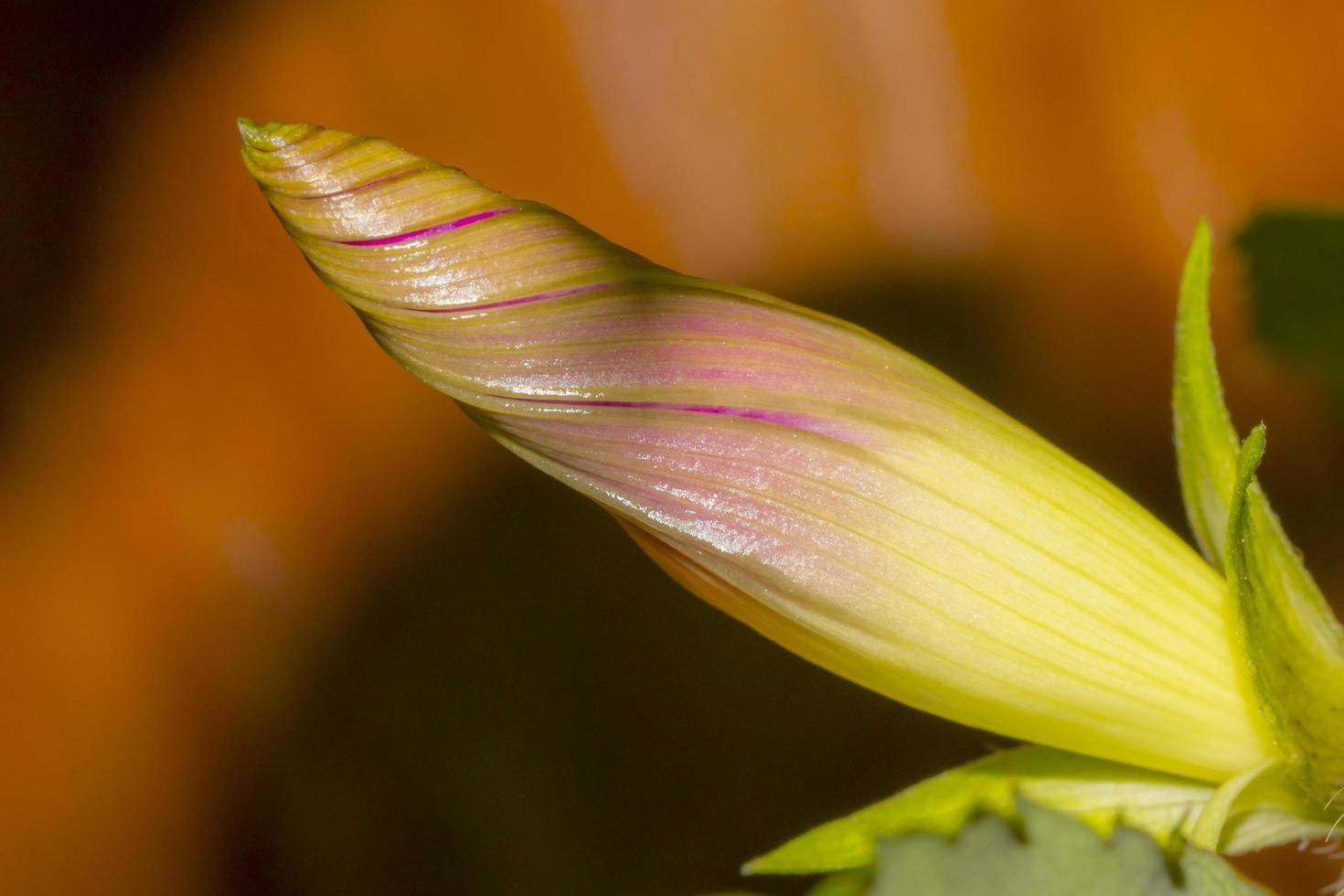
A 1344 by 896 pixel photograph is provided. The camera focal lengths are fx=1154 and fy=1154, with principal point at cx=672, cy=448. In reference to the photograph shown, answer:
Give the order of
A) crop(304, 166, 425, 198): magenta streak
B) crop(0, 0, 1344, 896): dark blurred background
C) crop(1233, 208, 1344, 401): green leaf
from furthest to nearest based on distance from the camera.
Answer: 1. crop(0, 0, 1344, 896): dark blurred background
2. crop(1233, 208, 1344, 401): green leaf
3. crop(304, 166, 425, 198): magenta streak

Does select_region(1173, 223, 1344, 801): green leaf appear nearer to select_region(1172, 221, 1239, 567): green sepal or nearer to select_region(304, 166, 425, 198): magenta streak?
select_region(1172, 221, 1239, 567): green sepal

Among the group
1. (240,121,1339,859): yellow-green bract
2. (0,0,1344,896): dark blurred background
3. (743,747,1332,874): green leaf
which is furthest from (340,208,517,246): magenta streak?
(0,0,1344,896): dark blurred background

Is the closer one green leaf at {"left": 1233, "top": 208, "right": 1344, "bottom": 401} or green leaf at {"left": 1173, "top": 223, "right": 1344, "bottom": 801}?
green leaf at {"left": 1173, "top": 223, "right": 1344, "bottom": 801}

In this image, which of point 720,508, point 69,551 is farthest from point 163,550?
point 720,508

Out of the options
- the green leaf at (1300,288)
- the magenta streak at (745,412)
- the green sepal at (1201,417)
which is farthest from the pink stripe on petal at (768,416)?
the green leaf at (1300,288)

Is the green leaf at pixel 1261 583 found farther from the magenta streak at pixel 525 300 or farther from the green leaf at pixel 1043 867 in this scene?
the magenta streak at pixel 525 300

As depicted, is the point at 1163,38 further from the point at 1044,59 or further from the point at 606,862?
the point at 606,862

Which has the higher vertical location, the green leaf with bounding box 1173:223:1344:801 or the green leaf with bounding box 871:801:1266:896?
the green leaf with bounding box 1173:223:1344:801

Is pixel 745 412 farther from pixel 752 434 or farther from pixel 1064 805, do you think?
pixel 1064 805
